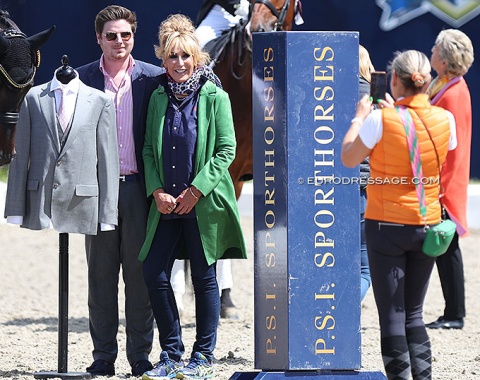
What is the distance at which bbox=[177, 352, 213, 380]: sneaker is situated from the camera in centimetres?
538

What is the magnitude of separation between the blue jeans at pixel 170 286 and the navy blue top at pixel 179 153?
91mm

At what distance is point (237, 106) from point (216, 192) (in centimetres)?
204

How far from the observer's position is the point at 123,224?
5.66 meters

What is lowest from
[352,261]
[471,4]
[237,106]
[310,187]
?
[352,261]

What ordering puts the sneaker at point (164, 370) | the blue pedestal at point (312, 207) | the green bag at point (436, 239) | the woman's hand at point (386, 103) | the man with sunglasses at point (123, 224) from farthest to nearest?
the man with sunglasses at point (123, 224) → the sneaker at point (164, 370) → the blue pedestal at point (312, 207) → the woman's hand at point (386, 103) → the green bag at point (436, 239)

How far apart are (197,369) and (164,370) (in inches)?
6.1

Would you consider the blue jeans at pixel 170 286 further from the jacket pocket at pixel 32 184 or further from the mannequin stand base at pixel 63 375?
the jacket pocket at pixel 32 184

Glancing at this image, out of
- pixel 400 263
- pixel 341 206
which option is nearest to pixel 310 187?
pixel 341 206

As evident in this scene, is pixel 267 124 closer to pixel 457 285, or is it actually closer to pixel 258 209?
pixel 258 209

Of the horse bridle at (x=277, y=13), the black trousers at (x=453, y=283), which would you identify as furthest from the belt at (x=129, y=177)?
the black trousers at (x=453, y=283)

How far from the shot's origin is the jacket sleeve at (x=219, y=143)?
5406 mm

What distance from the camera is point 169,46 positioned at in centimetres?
550

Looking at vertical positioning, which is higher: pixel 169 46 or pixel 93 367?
Result: pixel 169 46

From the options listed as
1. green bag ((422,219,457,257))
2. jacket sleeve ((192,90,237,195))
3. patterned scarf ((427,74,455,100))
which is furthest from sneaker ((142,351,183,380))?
patterned scarf ((427,74,455,100))
